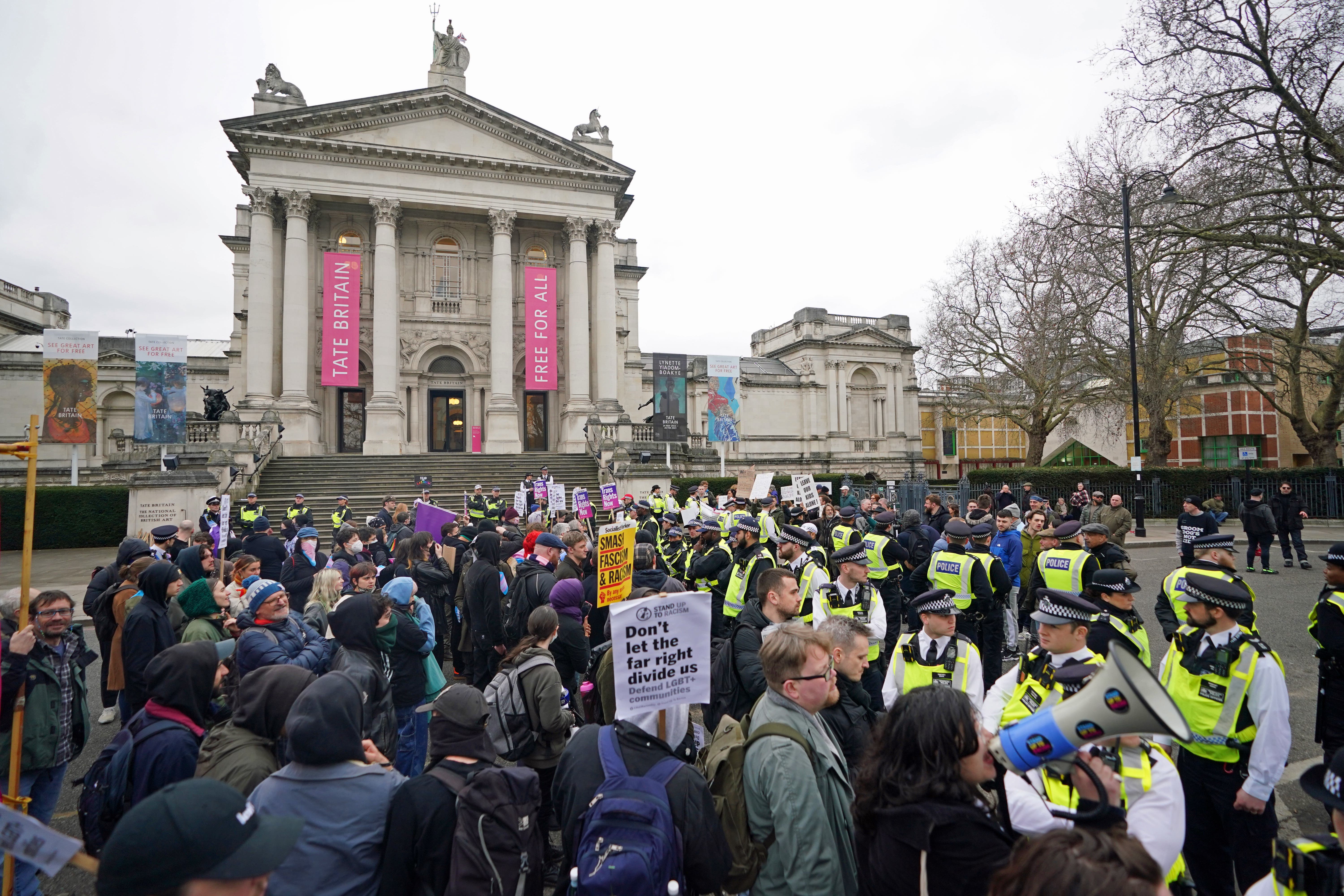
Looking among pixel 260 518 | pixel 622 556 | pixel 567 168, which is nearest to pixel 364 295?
pixel 567 168

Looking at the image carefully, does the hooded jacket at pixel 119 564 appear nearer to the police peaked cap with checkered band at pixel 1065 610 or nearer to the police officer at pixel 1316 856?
the police peaked cap with checkered band at pixel 1065 610

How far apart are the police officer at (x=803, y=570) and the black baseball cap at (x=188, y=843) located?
489cm

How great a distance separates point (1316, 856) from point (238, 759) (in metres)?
4.06

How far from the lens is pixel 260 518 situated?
32.7ft

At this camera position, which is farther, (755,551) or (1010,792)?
(755,551)

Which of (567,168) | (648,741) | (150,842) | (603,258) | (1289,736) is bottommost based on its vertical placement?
(1289,736)

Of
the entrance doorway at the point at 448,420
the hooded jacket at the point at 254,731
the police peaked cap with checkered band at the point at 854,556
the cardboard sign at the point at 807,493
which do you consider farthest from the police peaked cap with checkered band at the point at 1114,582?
the entrance doorway at the point at 448,420

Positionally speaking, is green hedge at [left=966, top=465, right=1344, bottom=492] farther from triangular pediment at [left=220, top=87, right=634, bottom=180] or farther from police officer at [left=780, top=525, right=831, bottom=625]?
police officer at [left=780, top=525, right=831, bottom=625]

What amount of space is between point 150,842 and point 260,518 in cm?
955

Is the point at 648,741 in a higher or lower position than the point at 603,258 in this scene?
lower

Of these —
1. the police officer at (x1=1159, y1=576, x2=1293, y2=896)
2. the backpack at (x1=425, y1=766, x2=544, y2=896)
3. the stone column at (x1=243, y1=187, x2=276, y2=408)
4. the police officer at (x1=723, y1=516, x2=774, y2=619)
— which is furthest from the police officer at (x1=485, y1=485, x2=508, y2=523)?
the stone column at (x1=243, y1=187, x2=276, y2=408)

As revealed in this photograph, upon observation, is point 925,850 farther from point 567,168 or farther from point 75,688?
point 567,168

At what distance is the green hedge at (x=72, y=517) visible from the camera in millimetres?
23141

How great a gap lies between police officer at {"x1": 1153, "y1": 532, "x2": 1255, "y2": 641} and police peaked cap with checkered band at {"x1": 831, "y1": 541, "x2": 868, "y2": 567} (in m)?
2.32
